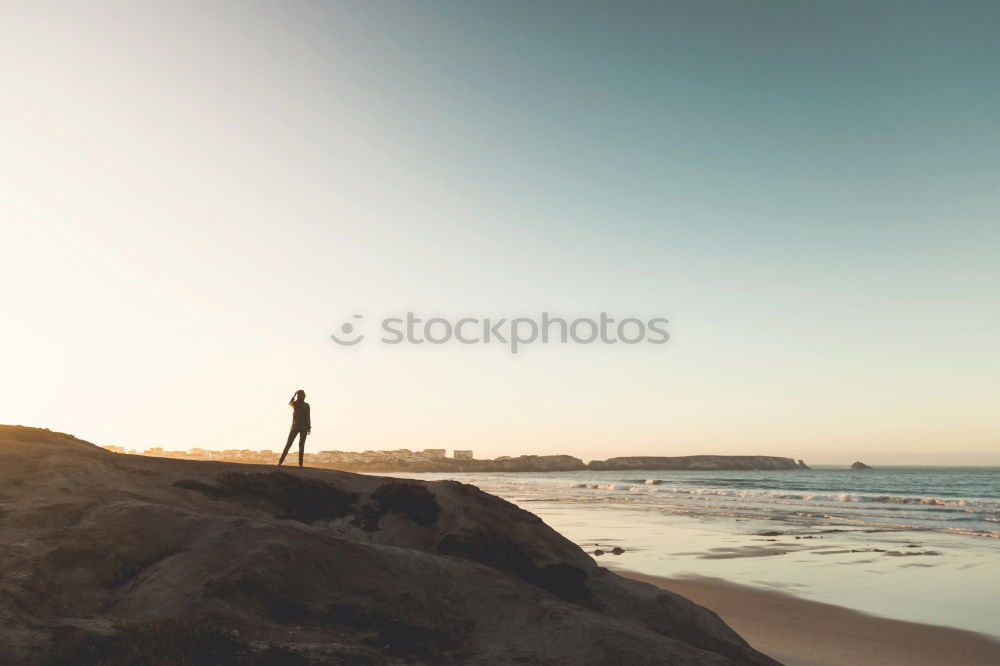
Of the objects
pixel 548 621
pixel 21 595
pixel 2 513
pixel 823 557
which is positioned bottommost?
pixel 823 557

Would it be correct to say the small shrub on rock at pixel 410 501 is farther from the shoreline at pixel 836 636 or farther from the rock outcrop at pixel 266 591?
the shoreline at pixel 836 636

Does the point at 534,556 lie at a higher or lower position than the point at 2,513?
lower

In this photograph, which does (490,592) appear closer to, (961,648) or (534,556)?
(534,556)

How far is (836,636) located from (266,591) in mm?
14041

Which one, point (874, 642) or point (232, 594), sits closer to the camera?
point (232, 594)

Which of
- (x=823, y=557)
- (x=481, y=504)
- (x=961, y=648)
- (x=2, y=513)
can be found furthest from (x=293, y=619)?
(x=823, y=557)

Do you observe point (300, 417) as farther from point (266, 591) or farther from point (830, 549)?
point (830, 549)

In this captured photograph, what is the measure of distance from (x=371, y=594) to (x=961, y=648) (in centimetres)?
1415

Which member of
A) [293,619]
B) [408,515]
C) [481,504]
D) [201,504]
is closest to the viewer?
[293,619]

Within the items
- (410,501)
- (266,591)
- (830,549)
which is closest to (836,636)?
(410,501)

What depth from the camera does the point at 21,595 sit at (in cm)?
702

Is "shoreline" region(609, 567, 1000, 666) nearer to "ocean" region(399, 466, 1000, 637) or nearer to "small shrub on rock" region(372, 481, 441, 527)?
"ocean" region(399, 466, 1000, 637)

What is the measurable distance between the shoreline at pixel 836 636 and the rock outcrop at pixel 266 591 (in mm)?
4222

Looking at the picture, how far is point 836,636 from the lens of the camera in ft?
48.9
